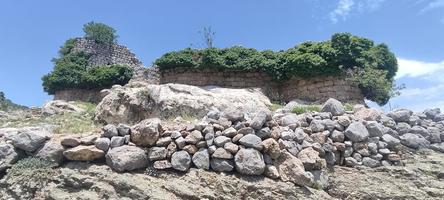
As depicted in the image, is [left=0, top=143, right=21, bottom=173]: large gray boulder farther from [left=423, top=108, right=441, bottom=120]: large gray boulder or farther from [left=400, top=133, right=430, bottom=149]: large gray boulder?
[left=423, top=108, right=441, bottom=120]: large gray boulder

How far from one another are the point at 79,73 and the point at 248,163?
18528 mm

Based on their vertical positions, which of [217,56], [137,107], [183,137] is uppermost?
[217,56]

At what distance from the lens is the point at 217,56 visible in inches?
661

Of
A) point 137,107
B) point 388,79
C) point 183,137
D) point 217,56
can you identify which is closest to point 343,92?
point 388,79

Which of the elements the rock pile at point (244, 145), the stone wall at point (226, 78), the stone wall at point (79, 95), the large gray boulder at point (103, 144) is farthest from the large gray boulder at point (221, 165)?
the stone wall at point (79, 95)

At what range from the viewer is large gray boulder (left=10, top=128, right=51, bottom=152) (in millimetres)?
5180

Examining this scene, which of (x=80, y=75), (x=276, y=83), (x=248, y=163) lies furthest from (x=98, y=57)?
(x=248, y=163)

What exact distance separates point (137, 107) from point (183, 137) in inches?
195

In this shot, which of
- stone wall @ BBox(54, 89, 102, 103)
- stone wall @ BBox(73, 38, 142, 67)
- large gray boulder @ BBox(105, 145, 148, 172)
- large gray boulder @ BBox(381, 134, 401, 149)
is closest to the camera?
large gray boulder @ BBox(105, 145, 148, 172)

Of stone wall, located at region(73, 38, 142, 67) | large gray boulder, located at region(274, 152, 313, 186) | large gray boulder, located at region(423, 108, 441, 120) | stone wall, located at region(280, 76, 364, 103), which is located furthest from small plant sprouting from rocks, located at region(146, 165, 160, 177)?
stone wall, located at region(73, 38, 142, 67)

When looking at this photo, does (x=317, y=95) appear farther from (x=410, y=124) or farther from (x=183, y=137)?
(x=183, y=137)

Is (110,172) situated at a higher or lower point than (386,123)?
lower

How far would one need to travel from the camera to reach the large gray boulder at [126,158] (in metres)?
5.00

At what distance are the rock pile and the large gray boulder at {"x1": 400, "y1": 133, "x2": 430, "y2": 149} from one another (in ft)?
0.04
